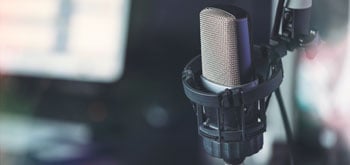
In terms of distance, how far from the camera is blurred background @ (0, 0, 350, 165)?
896 millimetres

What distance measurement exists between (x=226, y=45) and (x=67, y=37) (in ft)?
1.54

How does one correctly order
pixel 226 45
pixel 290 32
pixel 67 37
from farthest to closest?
pixel 67 37
pixel 290 32
pixel 226 45

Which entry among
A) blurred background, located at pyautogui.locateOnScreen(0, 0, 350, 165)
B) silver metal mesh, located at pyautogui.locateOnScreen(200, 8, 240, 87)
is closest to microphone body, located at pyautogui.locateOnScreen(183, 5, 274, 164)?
silver metal mesh, located at pyautogui.locateOnScreen(200, 8, 240, 87)

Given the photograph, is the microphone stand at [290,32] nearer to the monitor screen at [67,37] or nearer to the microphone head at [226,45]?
the microphone head at [226,45]

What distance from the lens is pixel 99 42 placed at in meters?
0.94

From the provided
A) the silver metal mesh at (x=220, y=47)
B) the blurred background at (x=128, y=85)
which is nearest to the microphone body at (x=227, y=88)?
the silver metal mesh at (x=220, y=47)

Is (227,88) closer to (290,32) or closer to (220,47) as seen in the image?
(220,47)

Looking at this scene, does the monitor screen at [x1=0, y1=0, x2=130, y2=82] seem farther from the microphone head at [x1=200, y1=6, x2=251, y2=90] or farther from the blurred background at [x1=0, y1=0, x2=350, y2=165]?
the microphone head at [x1=200, y1=6, x2=251, y2=90]

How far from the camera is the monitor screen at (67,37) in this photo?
933 millimetres

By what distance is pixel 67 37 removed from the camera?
3.11 feet

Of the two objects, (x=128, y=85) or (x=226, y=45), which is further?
(x=128, y=85)

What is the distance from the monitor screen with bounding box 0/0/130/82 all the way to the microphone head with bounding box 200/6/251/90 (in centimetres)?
40

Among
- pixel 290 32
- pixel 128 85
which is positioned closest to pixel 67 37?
pixel 128 85

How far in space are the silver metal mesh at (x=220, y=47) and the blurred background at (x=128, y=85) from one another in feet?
1.12
